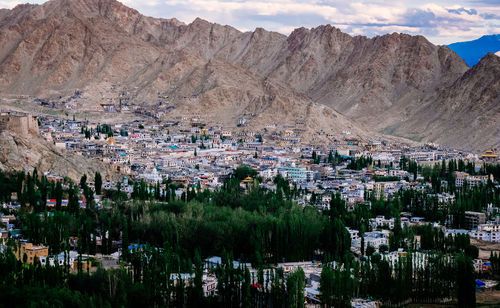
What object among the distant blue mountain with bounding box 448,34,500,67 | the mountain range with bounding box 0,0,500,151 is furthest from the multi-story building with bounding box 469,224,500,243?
the distant blue mountain with bounding box 448,34,500,67

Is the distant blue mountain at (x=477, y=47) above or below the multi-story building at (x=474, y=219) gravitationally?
above

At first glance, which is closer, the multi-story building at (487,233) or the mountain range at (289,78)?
the multi-story building at (487,233)

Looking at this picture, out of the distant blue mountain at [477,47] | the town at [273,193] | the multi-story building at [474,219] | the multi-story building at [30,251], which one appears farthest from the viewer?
the distant blue mountain at [477,47]

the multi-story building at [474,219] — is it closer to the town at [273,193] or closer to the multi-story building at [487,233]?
the town at [273,193]

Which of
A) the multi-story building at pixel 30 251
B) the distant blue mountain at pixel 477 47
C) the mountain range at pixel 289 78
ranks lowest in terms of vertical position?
the multi-story building at pixel 30 251

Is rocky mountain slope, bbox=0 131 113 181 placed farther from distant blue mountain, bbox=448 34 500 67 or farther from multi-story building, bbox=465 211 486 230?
distant blue mountain, bbox=448 34 500 67

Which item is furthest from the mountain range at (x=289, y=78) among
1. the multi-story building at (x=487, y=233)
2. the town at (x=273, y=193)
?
the multi-story building at (x=487, y=233)

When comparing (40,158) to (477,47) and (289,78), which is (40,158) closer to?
(289,78)
